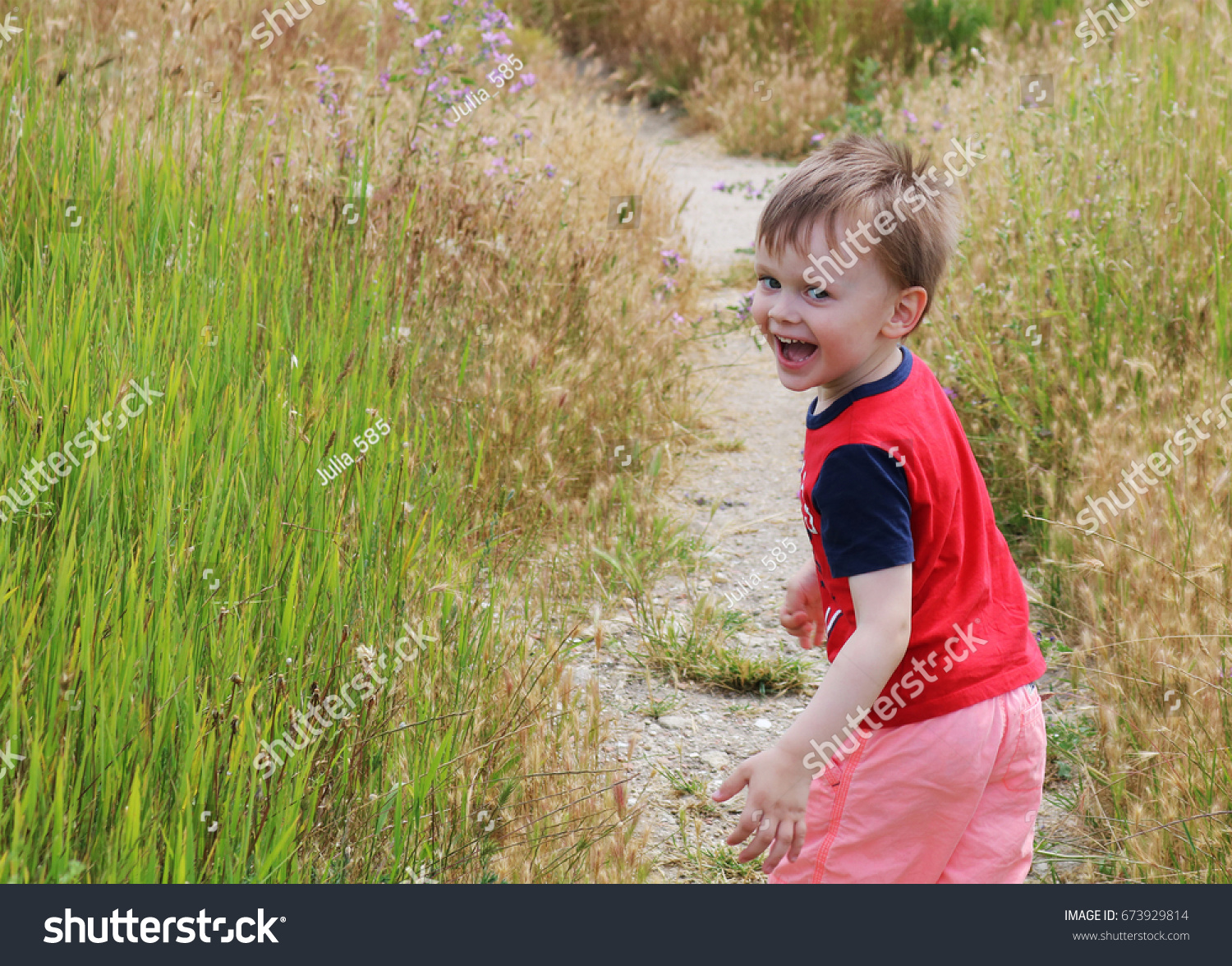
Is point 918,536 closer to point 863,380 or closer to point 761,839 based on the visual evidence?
point 863,380

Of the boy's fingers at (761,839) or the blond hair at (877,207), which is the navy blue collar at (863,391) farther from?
the boy's fingers at (761,839)

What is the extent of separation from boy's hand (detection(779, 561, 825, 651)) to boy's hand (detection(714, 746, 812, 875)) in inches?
19.9

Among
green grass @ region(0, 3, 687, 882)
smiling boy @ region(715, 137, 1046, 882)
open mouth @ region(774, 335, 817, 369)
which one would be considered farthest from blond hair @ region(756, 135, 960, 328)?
green grass @ region(0, 3, 687, 882)

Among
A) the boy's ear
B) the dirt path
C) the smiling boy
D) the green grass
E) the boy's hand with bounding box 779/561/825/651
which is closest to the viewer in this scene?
the green grass

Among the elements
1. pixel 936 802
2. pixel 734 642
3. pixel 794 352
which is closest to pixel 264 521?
pixel 794 352

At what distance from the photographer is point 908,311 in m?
1.80

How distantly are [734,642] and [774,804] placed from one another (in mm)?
1733

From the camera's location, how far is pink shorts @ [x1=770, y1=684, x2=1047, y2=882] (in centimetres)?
174

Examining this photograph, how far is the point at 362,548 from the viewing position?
7.22 feet

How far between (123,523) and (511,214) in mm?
2926

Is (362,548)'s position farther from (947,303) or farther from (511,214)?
(947,303)

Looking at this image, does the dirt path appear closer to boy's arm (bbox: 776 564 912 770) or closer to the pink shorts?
the pink shorts

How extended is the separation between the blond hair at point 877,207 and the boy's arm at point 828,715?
1.61 ft

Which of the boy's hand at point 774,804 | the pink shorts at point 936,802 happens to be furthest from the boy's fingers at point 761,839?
the pink shorts at point 936,802
